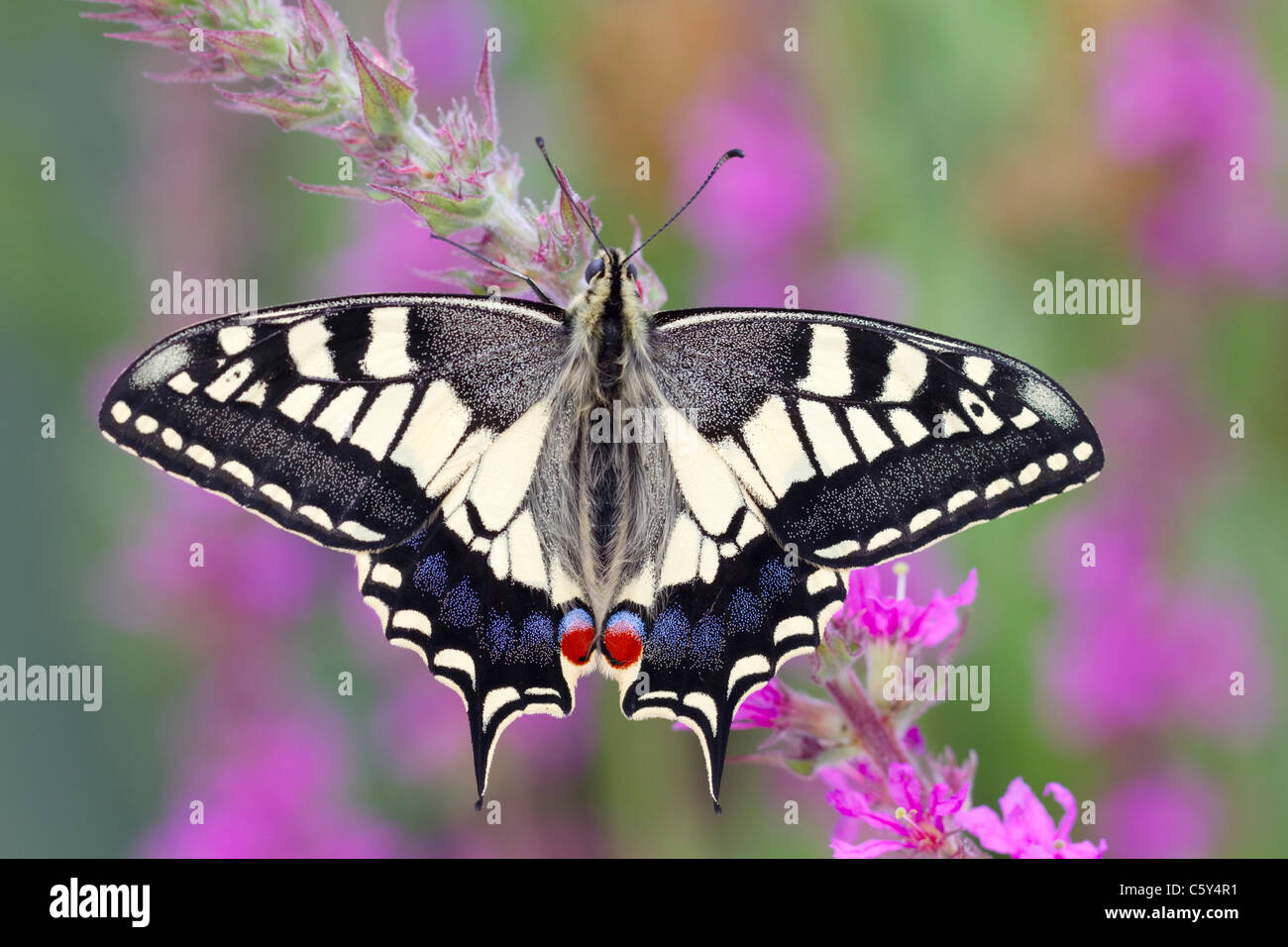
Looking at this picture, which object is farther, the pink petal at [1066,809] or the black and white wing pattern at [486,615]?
the black and white wing pattern at [486,615]

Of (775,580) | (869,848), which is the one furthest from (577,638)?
(869,848)

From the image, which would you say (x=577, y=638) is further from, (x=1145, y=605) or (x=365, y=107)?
(x=1145, y=605)

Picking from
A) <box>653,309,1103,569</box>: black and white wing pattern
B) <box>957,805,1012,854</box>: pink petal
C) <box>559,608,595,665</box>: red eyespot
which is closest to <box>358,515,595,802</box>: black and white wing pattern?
<box>559,608,595,665</box>: red eyespot

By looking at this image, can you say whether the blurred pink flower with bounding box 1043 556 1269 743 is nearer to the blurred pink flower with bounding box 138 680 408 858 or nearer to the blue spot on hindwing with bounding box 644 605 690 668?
the blue spot on hindwing with bounding box 644 605 690 668

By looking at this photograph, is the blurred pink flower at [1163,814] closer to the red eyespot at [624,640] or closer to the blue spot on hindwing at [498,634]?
the red eyespot at [624,640]

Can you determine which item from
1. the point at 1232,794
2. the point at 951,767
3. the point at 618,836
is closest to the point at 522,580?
the point at 951,767

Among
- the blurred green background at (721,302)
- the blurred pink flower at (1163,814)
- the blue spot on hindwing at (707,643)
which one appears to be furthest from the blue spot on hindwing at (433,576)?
the blurred pink flower at (1163,814)
